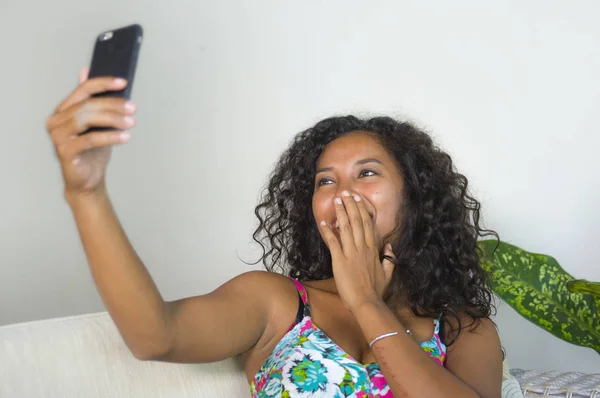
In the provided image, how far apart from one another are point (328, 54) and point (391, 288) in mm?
812

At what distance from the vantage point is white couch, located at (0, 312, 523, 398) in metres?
1.23

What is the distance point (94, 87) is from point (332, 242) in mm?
665

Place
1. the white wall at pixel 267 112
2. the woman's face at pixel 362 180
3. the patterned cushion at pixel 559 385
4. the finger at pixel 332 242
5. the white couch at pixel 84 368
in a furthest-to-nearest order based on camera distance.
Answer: the white wall at pixel 267 112
the patterned cushion at pixel 559 385
the woman's face at pixel 362 180
the finger at pixel 332 242
the white couch at pixel 84 368

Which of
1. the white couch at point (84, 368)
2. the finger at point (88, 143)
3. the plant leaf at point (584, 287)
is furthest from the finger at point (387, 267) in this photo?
the finger at point (88, 143)

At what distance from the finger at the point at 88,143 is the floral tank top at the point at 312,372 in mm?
648

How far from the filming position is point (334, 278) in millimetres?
1514

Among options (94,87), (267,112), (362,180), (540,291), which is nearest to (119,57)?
(94,87)

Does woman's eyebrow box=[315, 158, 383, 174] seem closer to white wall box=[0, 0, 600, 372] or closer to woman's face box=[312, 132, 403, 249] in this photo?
woman's face box=[312, 132, 403, 249]

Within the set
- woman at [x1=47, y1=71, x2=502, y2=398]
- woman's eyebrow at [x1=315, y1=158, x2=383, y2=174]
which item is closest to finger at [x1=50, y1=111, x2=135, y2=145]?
woman at [x1=47, y1=71, x2=502, y2=398]

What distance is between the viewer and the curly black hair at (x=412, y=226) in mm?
1619

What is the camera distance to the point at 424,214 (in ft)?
5.37

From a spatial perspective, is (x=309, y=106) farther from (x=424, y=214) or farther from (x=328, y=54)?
(x=424, y=214)

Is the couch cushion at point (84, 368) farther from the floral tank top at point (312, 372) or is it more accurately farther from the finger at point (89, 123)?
the finger at point (89, 123)

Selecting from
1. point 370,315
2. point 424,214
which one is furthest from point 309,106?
point 370,315
